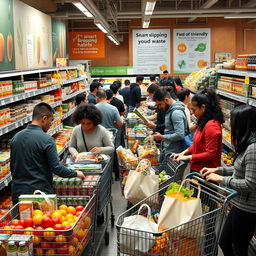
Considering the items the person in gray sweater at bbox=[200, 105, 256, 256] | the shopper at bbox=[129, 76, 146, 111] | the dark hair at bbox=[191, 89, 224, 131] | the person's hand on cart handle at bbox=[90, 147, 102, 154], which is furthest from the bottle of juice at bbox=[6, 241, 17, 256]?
the shopper at bbox=[129, 76, 146, 111]

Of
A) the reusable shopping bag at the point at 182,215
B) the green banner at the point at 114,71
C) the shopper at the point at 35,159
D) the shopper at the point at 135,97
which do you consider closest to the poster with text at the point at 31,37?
the shopper at the point at 135,97


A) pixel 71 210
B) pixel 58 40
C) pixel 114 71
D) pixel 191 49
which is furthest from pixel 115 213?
pixel 191 49

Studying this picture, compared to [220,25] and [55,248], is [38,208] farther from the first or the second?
[220,25]

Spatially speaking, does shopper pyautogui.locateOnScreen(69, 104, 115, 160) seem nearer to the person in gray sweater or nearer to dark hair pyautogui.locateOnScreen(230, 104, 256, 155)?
the person in gray sweater

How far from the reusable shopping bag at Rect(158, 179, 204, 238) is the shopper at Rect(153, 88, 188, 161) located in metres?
2.35

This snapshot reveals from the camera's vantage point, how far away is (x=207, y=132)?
403cm

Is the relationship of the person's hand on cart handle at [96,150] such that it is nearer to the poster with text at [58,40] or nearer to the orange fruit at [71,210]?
the orange fruit at [71,210]

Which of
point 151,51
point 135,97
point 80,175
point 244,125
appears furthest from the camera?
point 151,51

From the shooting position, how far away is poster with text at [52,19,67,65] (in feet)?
40.4

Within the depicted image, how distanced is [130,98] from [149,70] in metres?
8.37

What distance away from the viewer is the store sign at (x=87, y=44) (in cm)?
1572

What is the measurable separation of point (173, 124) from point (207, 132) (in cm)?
133

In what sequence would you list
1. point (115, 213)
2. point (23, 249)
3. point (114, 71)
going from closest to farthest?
1. point (23, 249)
2. point (115, 213)
3. point (114, 71)

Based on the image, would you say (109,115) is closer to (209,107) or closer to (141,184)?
(209,107)
